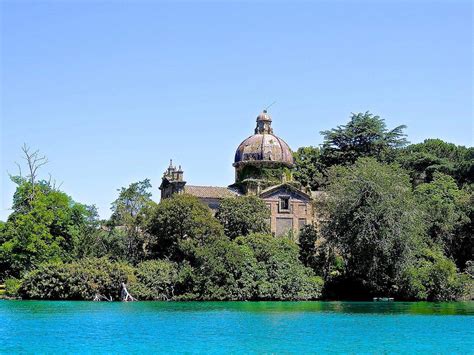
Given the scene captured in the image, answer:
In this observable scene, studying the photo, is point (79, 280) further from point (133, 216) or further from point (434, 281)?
point (434, 281)

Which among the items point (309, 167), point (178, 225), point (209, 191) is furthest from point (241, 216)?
point (309, 167)

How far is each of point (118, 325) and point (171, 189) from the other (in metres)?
36.3

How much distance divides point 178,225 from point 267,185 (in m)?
16.1

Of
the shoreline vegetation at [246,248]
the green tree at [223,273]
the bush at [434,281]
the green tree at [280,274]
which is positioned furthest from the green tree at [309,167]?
the green tree at [223,273]

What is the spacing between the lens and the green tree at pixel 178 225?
2080 inches

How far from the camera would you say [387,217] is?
159 ft

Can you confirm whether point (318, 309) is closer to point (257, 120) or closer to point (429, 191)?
point (429, 191)

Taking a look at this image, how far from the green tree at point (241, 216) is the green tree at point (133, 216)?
6207 millimetres

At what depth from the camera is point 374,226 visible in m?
48.7

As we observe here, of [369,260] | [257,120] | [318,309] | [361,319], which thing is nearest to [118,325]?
[361,319]

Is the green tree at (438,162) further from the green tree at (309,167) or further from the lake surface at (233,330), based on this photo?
the lake surface at (233,330)

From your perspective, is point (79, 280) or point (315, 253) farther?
point (315, 253)

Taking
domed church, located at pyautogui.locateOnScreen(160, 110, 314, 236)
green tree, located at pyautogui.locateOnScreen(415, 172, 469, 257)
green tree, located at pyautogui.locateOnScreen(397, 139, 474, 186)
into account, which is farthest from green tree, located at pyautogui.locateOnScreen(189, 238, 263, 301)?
green tree, located at pyautogui.locateOnScreen(397, 139, 474, 186)

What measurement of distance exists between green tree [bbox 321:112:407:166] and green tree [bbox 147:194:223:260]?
2401 cm
